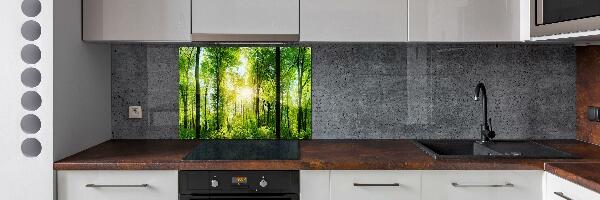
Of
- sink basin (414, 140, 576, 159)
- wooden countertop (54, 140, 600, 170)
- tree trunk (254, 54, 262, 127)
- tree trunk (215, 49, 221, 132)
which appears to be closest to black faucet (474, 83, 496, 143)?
sink basin (414, 140, 576, 159)

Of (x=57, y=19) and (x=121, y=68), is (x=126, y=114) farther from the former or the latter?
(x=57, y=19)

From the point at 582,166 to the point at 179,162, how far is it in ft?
5.20

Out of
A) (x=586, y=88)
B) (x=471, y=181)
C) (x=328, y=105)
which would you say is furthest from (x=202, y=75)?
(x=586, y=88)

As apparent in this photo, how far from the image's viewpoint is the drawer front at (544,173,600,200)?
2006 millimetres

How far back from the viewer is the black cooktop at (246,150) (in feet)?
8.16

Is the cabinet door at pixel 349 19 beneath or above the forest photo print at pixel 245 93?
above

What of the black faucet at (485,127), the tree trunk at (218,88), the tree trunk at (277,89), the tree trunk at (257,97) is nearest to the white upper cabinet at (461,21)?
the black faucet at (485,127)
